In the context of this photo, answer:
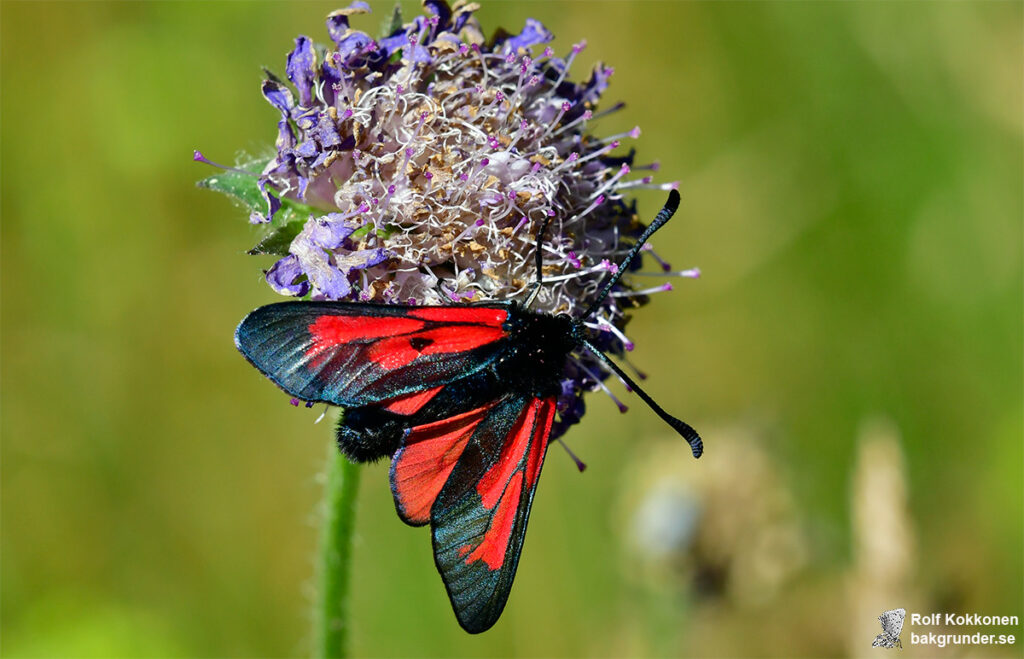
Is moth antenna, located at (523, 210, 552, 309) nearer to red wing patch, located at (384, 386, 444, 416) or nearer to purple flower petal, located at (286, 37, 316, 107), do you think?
red wing patch, located at (384, 386, 444, 416)

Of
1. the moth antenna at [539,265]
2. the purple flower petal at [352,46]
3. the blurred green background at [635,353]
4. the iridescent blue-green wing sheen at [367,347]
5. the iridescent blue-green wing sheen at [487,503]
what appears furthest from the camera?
the blurred green background at [635,353]

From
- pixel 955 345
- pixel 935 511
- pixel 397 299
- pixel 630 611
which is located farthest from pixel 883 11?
pixel 397 299

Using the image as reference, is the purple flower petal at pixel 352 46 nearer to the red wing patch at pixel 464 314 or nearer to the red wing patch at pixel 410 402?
the red wing patch at pixel 464 314

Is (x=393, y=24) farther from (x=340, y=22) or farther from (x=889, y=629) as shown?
(x=889, y=629)

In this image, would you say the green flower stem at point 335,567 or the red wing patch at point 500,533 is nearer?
the red wing patch at point 500,533

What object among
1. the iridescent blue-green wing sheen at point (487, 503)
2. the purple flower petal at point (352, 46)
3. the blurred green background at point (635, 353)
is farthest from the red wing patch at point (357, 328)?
the blurred green background at point (635, 353)

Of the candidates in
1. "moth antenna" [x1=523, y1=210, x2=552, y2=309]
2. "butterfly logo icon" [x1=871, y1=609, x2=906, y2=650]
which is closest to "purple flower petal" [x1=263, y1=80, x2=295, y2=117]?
"moth antenna" [x1=523, y1=210, x2=552, y2=309]

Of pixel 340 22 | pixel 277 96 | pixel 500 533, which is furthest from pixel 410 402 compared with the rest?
pixel 340 22

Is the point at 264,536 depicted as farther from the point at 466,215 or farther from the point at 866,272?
the point at 866,272
